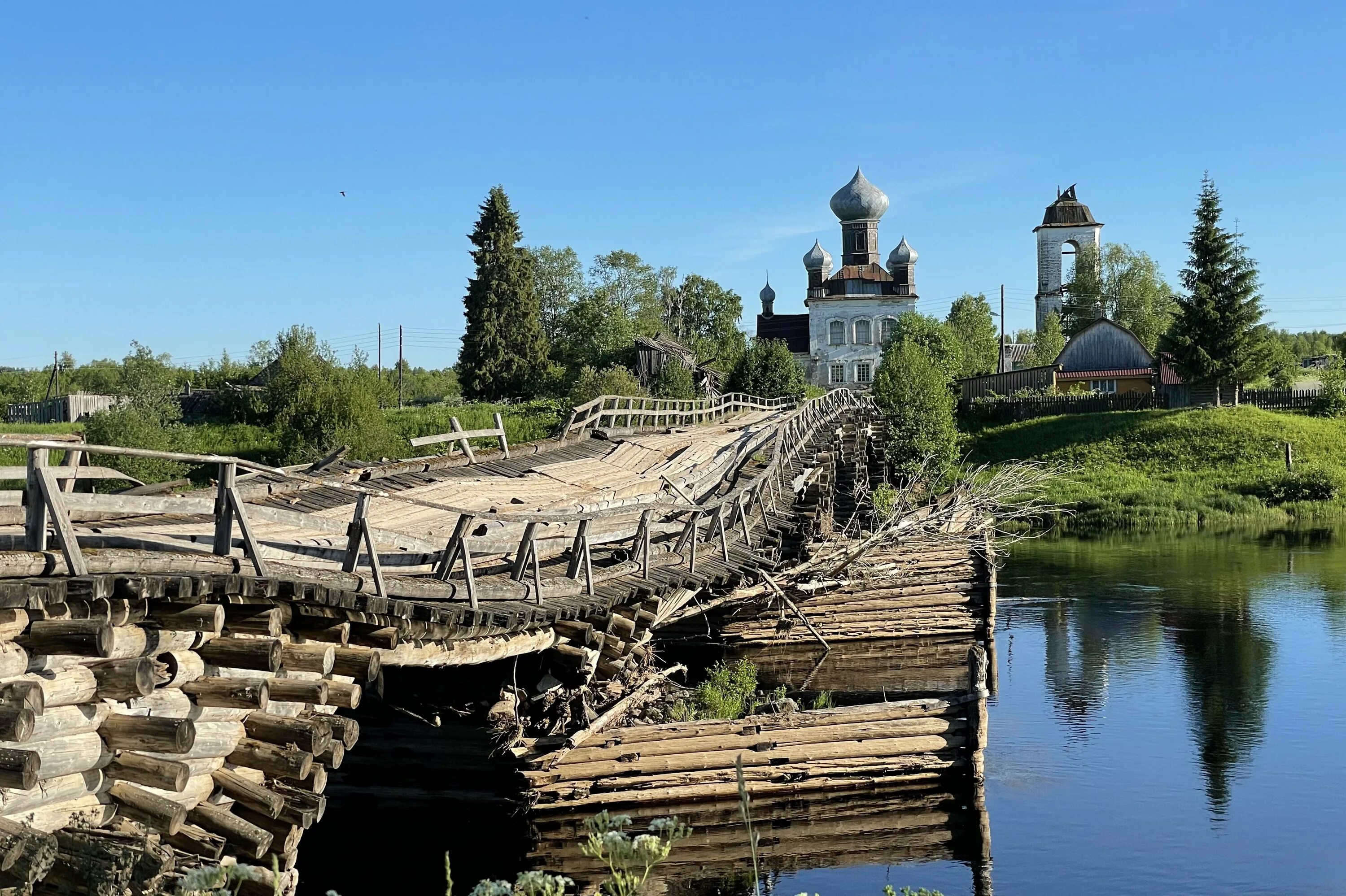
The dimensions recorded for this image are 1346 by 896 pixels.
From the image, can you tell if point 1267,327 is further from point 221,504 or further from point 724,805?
point 221,504

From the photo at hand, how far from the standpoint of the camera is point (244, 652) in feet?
28.5

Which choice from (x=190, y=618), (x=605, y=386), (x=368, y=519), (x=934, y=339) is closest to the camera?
(x=190, y=618)

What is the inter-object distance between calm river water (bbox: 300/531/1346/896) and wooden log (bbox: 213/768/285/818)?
17.6 ft

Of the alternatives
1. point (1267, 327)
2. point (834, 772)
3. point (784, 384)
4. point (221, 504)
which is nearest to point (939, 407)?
point (784, 384)

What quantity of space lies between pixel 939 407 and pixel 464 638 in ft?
137

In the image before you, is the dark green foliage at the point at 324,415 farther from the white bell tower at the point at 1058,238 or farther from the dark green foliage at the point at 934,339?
the white bell tower at the point at 1058,238

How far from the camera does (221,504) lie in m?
8.66

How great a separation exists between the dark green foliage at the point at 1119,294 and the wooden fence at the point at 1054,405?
1089 inches

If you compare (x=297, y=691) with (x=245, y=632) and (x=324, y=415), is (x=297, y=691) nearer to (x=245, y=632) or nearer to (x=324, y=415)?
(x=245, y=632)

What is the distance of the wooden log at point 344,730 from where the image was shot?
9.51m

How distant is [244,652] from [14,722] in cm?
192

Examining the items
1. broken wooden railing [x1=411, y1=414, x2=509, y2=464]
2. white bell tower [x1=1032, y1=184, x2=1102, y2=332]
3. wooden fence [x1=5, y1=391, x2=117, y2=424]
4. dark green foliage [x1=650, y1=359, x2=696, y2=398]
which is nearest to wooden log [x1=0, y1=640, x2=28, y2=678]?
broken wooden railing [x1=411, y1=414, x2=509, y2=464]

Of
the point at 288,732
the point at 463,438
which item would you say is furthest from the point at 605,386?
the point at 288,732

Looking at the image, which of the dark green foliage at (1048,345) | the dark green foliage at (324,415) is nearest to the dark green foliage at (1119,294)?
the dark green foliage at (1048,345)
